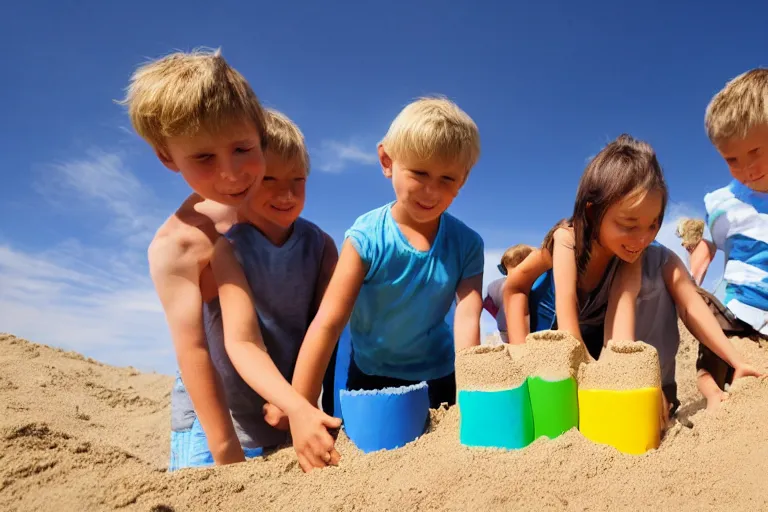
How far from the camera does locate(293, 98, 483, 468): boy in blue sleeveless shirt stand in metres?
2.34

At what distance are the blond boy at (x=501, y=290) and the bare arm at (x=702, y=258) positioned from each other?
1200 mm

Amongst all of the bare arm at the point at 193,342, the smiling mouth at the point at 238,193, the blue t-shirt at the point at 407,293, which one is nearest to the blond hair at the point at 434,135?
the blue t-shirt at the point at 407,293

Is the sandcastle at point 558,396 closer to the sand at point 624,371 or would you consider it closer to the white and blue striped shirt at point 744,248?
the sand at point 624,371

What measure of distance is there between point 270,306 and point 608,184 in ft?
5.57

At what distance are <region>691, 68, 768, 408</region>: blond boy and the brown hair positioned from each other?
0.52m

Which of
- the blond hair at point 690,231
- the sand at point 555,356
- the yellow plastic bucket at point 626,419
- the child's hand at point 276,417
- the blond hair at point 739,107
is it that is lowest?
the yellow plastic bucket at point 626,419

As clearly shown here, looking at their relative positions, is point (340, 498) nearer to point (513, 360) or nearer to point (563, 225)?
point (513, 360)

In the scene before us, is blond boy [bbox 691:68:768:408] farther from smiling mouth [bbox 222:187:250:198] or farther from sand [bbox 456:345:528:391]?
smiling mouth [bbox 222:187:250:198]

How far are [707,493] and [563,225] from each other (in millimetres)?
1614

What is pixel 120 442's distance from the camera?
5.25 m

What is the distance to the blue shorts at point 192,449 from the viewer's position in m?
2.71

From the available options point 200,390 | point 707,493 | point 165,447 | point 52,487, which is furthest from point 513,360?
point 165,447

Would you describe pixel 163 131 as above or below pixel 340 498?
above

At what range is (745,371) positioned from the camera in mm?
2289
